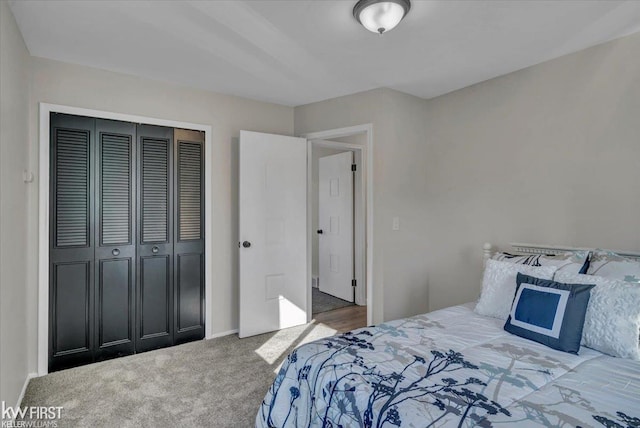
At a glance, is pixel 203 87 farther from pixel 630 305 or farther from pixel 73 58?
pixel 630 305

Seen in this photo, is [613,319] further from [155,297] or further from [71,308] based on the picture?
[71,308]

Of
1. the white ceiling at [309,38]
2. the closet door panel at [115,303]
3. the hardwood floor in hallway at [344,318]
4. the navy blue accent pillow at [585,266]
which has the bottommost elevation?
the hardwood floor in hallway at [344,318]

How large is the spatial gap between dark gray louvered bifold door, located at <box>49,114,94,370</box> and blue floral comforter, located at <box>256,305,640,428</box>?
191cm

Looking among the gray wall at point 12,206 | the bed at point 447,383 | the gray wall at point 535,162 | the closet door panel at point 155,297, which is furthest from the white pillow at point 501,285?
the gray wall at point 12,206

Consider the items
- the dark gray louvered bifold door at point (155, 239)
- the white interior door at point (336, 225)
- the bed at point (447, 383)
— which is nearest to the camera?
the bed at point (447, 383)

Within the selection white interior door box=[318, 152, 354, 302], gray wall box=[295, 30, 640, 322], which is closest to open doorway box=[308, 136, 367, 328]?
white interior door box=[318, 152, 354, 302]

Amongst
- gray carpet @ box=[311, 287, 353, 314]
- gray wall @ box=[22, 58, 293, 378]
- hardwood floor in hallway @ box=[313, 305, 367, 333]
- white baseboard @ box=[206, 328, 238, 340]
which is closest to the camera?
gray wall @ box=[22, 58, 293, 378]

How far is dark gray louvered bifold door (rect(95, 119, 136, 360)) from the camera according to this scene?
292 cm

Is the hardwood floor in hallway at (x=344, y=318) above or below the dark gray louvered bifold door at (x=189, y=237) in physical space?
below

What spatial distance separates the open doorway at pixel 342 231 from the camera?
474 centimetres

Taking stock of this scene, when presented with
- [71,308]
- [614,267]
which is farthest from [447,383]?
[71,308]

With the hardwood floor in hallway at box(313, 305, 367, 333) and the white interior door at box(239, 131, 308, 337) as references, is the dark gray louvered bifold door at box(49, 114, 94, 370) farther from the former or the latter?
the hardwood floor in hallway at box(313, 305, 367, 333)

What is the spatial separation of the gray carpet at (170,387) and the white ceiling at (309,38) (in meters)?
2.44

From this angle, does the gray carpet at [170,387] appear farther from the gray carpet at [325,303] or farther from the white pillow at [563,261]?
the white pillow at [563,261]
